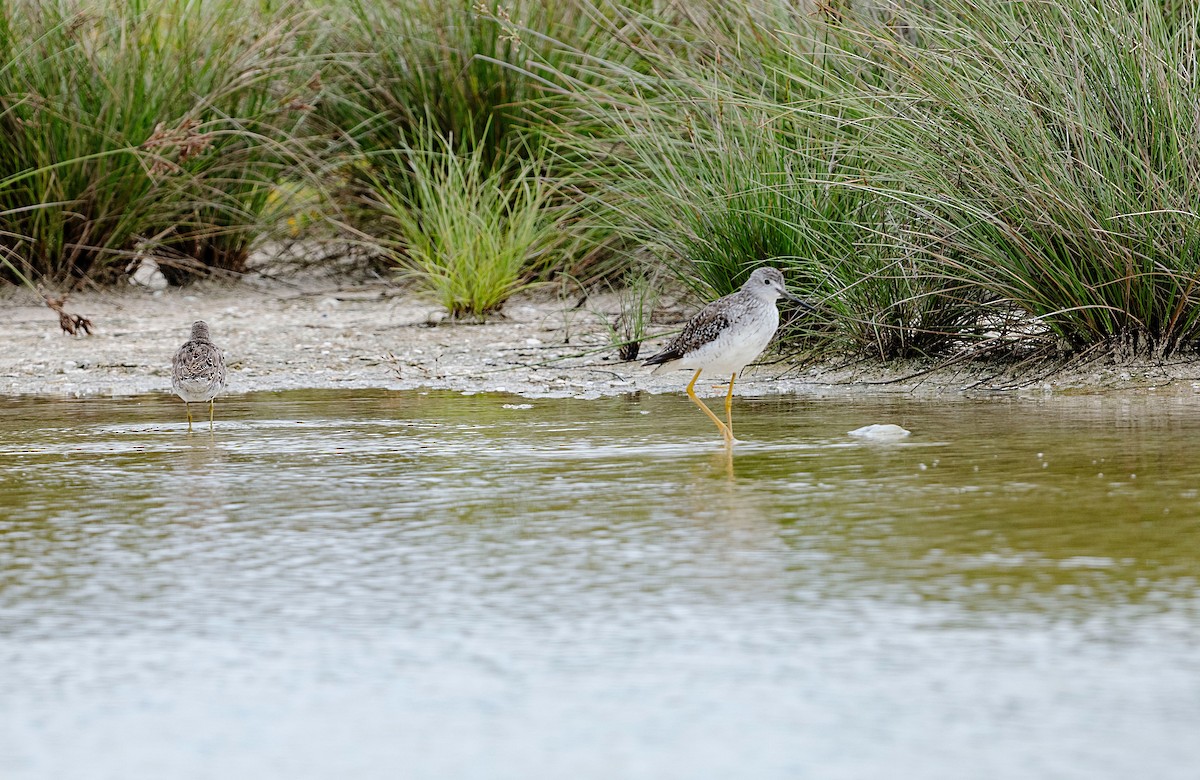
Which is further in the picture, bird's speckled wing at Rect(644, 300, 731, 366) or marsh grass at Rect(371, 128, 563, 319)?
marsh grass at Rect(371, 128, 563, 319)

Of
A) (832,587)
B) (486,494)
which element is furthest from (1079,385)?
(832,587)

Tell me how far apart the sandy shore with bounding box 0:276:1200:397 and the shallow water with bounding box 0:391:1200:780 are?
1.84 metres

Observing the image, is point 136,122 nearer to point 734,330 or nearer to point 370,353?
point 370,353

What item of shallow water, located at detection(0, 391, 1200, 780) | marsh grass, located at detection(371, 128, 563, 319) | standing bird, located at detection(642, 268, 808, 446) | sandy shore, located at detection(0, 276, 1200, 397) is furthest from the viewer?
marsh grass, located at detection(371, 128, 563, 319)

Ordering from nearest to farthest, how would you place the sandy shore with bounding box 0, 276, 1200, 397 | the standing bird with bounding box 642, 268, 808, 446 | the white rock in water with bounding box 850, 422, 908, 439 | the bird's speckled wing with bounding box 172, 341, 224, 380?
the white rock in water with bounding box 850, 422, 908, 439 < the standing bird with bounding box 642, 268, 808, 446 < the bird's speckled wing with bounding box 172, 341, 224, 380 < the sandy shore with bounding box 0, 276, 1200, 397

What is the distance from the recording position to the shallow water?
2826 mm

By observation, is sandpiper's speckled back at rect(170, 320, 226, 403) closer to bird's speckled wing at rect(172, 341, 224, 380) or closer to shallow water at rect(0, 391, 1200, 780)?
bird's speckled wing at rect(172, 341, 224, 380)

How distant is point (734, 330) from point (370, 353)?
3380 mm

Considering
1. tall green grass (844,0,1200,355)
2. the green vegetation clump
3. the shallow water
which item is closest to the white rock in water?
the shallow water

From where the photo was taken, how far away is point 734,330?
7.02 meters

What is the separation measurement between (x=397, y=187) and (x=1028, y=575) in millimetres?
8966

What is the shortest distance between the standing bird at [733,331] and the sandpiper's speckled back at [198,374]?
6.20 feet

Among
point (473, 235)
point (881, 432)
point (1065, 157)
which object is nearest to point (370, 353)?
point (473, 235)

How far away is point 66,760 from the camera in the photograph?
2.79 metres
